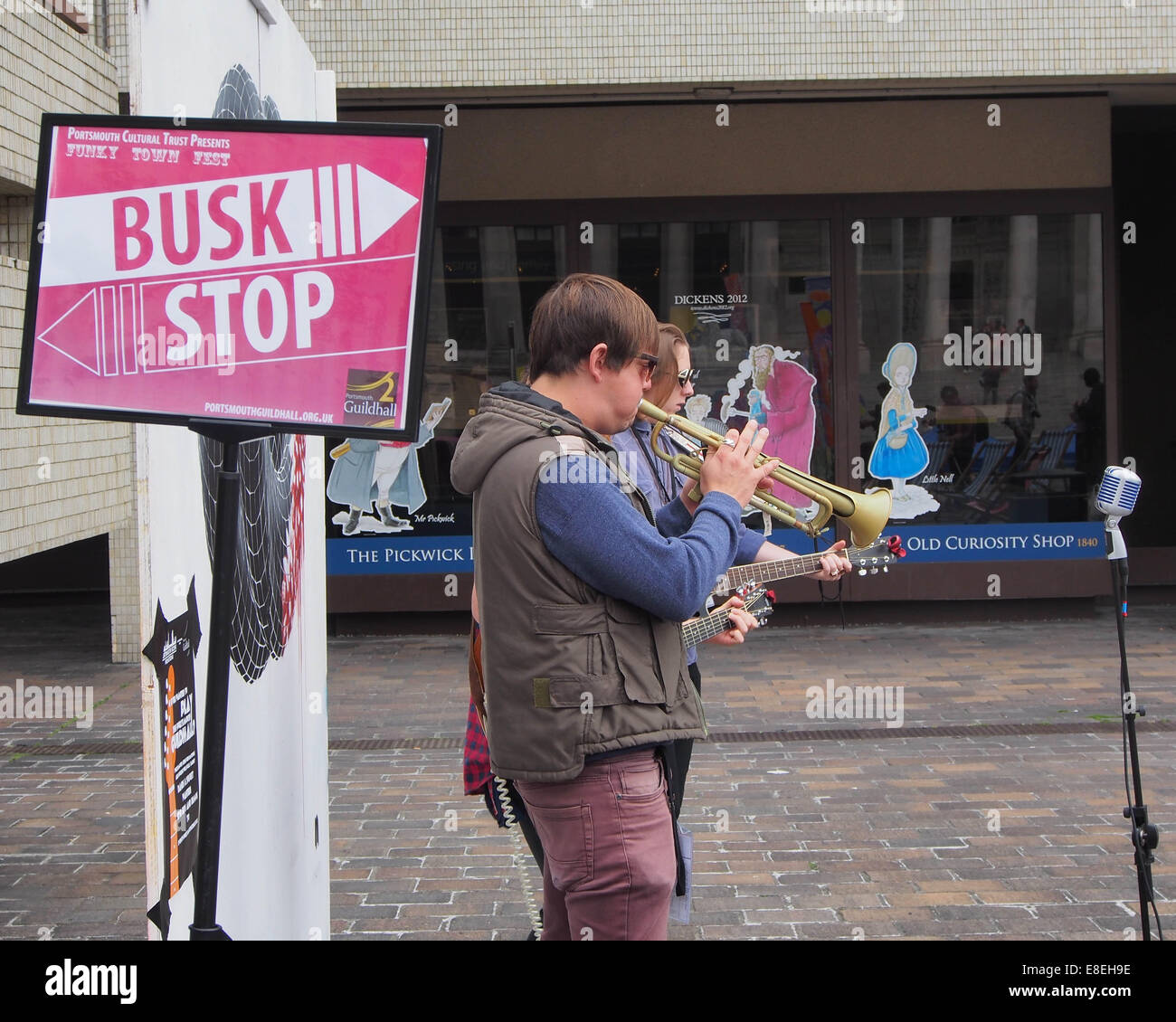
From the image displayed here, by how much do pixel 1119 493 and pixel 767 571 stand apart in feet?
3.53

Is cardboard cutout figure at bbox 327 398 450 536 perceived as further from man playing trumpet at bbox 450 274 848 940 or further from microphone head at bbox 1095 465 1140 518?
man playing trumpet at bbox 450 274 848 940

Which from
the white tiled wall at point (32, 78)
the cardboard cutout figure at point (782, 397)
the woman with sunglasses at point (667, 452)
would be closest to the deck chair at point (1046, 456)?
the cardboard cutout figure at point (782, 397)

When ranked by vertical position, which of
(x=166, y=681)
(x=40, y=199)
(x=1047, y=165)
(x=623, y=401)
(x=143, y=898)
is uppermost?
(x=1047, y=165)

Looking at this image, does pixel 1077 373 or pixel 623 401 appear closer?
pixel 623 401

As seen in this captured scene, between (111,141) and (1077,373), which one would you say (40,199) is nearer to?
(111,141)

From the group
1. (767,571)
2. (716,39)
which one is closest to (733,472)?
(767,571)

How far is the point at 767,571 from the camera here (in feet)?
13.0

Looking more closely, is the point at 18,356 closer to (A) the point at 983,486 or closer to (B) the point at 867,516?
(B) the point at 867,516

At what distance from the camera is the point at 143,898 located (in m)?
4.51

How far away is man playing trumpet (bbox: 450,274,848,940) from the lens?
240 centimetres

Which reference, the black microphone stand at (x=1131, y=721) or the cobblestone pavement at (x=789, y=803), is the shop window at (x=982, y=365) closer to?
the cobblestone pavement at (x=789, y=803)

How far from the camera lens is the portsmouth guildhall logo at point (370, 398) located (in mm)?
2252

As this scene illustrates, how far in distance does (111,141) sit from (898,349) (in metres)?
8.10
